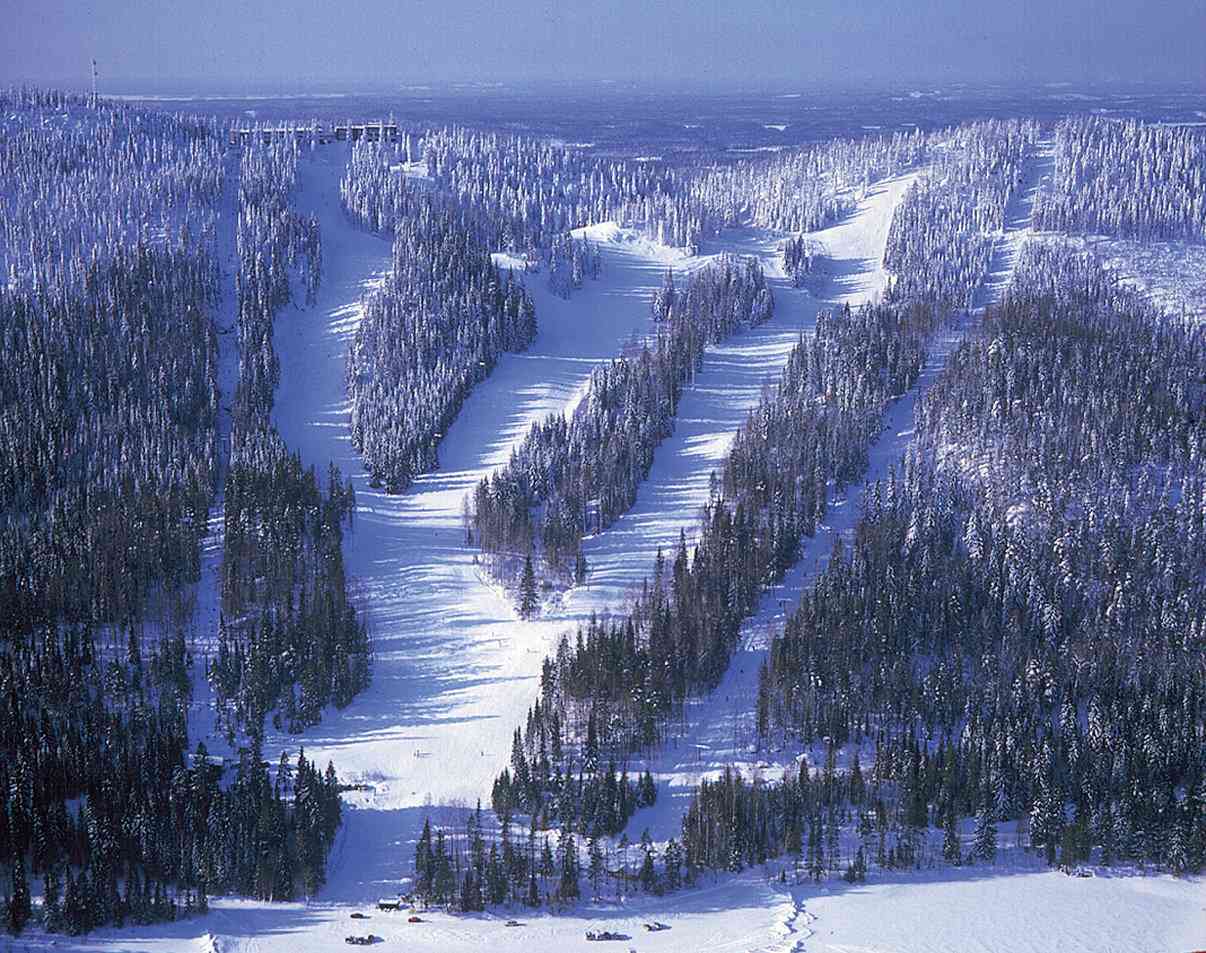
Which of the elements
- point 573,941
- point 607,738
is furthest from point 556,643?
point 573,941

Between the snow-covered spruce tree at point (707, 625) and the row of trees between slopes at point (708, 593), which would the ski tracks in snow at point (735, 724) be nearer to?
the row of trees between slopes at point (708, 593)

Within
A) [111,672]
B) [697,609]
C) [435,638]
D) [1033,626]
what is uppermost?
[1033,626]

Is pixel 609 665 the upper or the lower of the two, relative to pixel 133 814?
upper

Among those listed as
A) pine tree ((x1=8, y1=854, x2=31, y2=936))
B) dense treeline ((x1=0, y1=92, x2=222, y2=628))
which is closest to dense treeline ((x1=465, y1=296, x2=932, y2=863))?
pine tree ((x1=8, y1=854, x2=31, y2=936))

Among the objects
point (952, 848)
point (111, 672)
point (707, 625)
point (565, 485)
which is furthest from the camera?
point (565, 485)

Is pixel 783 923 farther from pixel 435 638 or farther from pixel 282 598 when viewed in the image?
pixel 282 598

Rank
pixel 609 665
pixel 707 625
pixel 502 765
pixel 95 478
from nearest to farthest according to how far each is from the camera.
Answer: pixel 502 765 → pixel 609 665 → pixel 707 625 → pixel 95 478

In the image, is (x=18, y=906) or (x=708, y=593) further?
(x=708, y=593)

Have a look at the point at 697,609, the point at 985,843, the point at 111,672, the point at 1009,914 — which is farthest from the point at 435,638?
the point at 1009,914

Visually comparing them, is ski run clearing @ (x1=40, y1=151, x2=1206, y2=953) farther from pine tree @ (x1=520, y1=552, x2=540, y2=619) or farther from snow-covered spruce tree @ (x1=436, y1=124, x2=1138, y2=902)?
snow-covered spruce tree @ (x1=436, y1=124, x2=1138, y2=902)
